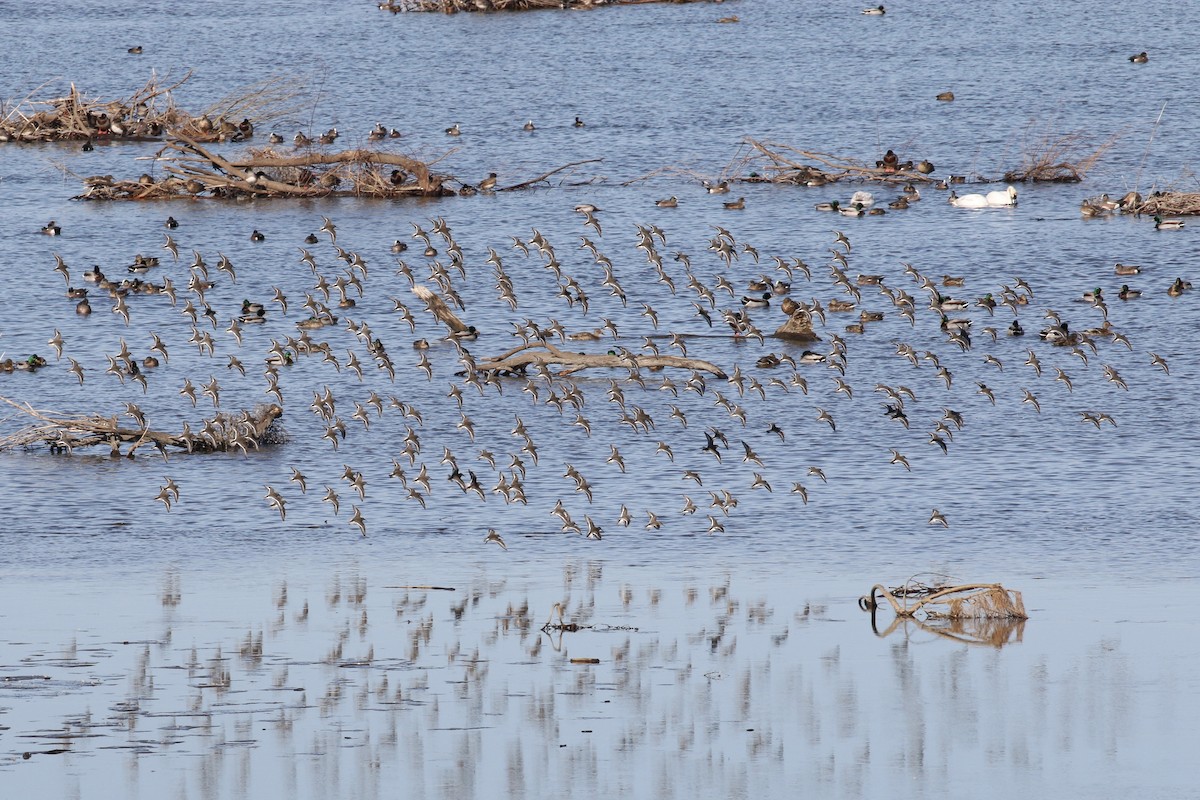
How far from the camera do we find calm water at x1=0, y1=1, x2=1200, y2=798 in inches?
674

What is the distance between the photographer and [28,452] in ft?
103

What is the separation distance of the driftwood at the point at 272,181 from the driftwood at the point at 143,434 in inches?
880

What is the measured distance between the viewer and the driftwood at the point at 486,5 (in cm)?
9106

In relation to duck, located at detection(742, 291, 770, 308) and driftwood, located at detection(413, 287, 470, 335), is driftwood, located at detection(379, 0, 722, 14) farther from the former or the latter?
driftwood, located at detection(413, 287, 470, 335)

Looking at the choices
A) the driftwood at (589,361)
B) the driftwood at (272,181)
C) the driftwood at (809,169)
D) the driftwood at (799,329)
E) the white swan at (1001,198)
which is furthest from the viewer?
the driftwood at (272,181)

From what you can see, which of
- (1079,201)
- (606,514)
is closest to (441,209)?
(1079,201)

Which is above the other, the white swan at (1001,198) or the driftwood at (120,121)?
the driftwood at (120,121)

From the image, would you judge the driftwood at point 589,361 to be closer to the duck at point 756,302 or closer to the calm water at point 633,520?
the calm water at point 633,520

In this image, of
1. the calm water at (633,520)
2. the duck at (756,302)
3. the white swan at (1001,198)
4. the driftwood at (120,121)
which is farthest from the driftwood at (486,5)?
the duck at (756,302)

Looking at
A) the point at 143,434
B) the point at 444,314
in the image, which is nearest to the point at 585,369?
the point at 444,314

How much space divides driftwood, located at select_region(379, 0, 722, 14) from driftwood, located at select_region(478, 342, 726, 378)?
2302 inches

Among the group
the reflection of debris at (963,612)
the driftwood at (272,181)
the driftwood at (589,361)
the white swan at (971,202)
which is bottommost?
the reflection of debris at (963,612)

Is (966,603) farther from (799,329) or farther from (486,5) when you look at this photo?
(486,5)

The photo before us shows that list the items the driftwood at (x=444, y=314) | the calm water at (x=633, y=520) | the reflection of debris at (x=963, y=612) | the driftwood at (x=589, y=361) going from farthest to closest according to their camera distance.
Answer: the driftwood at (x=444, y=314) < the driftwood at (x=589, y=361) < the reflection of debris at (x=963, y=612) < the calm water at (x=633, y=520)
